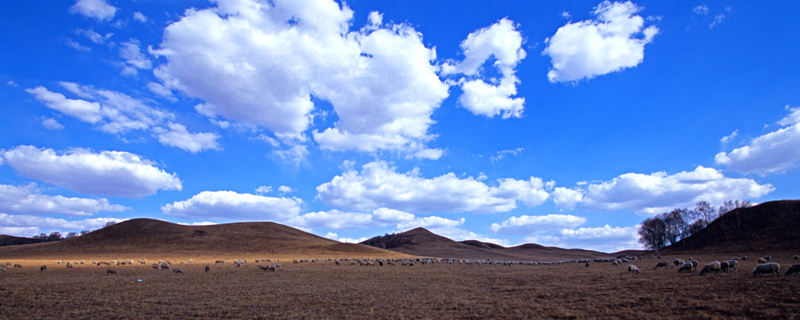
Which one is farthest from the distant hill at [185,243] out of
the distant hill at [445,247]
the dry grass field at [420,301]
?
the dry grass field at [420,301]

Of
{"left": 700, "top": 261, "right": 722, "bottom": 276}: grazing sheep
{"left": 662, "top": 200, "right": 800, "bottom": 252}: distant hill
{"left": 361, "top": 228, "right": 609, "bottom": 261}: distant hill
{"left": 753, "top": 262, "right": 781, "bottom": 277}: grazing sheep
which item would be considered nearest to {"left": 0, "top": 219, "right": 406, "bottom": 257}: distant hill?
{"left": 361, "top": 228, "right": 609, "bottom": 261}: distant hill

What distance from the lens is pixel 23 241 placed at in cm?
17000

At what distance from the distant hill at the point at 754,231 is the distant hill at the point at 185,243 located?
66.3 metres

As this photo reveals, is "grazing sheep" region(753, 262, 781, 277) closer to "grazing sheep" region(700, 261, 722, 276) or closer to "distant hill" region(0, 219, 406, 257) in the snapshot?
"grazing sheep" region(700, 261, 722, 276)

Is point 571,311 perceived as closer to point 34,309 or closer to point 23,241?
point 34,309

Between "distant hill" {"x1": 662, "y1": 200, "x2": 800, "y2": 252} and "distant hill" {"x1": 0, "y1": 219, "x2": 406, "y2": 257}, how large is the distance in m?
66.3

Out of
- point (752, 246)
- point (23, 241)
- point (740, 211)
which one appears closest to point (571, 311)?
point (752, 246)

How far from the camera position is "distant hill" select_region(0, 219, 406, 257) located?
237 ft

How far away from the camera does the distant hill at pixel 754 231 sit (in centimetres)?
6412

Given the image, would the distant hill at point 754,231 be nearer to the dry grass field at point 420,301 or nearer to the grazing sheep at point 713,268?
the grazing sheep at point 713,268

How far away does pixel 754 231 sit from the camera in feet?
234

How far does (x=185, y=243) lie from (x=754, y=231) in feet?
379

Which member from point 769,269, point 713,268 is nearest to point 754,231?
point 713,268

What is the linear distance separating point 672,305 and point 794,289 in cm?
513
